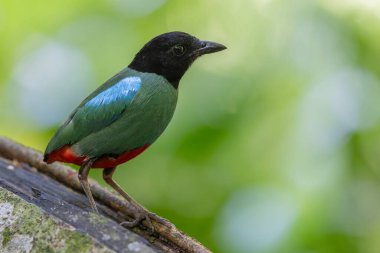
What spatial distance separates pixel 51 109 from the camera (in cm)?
639

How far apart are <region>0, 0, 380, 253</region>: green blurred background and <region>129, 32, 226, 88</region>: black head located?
1.05m

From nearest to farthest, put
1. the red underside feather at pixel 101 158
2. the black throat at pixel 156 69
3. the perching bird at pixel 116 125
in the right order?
the perching bird at pixel 116 125 < the red underside feather at pixel 101 158 < the black throat at pixel 156 69

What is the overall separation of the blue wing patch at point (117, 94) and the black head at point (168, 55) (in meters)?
0.33

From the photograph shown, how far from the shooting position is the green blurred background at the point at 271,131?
5.35 meters

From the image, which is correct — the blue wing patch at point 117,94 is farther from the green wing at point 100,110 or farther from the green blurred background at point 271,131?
the green blurred background at point 271,131

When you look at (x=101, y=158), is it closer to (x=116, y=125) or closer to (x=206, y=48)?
(x=116, y=125)

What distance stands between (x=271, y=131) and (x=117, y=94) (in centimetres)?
197

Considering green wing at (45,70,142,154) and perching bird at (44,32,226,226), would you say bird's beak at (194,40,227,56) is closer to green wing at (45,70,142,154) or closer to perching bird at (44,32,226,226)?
perching bird at (44,32,226,226)

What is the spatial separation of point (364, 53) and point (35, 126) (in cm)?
311

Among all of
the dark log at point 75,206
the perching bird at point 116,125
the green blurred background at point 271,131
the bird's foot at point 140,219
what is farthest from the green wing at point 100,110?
the green blurred background at point 271,131

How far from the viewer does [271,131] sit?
5551mm

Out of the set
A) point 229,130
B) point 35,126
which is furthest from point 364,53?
point 35,126

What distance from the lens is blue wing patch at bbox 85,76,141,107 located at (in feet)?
12.9

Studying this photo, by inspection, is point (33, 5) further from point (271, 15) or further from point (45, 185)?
→ point (45, 185)
